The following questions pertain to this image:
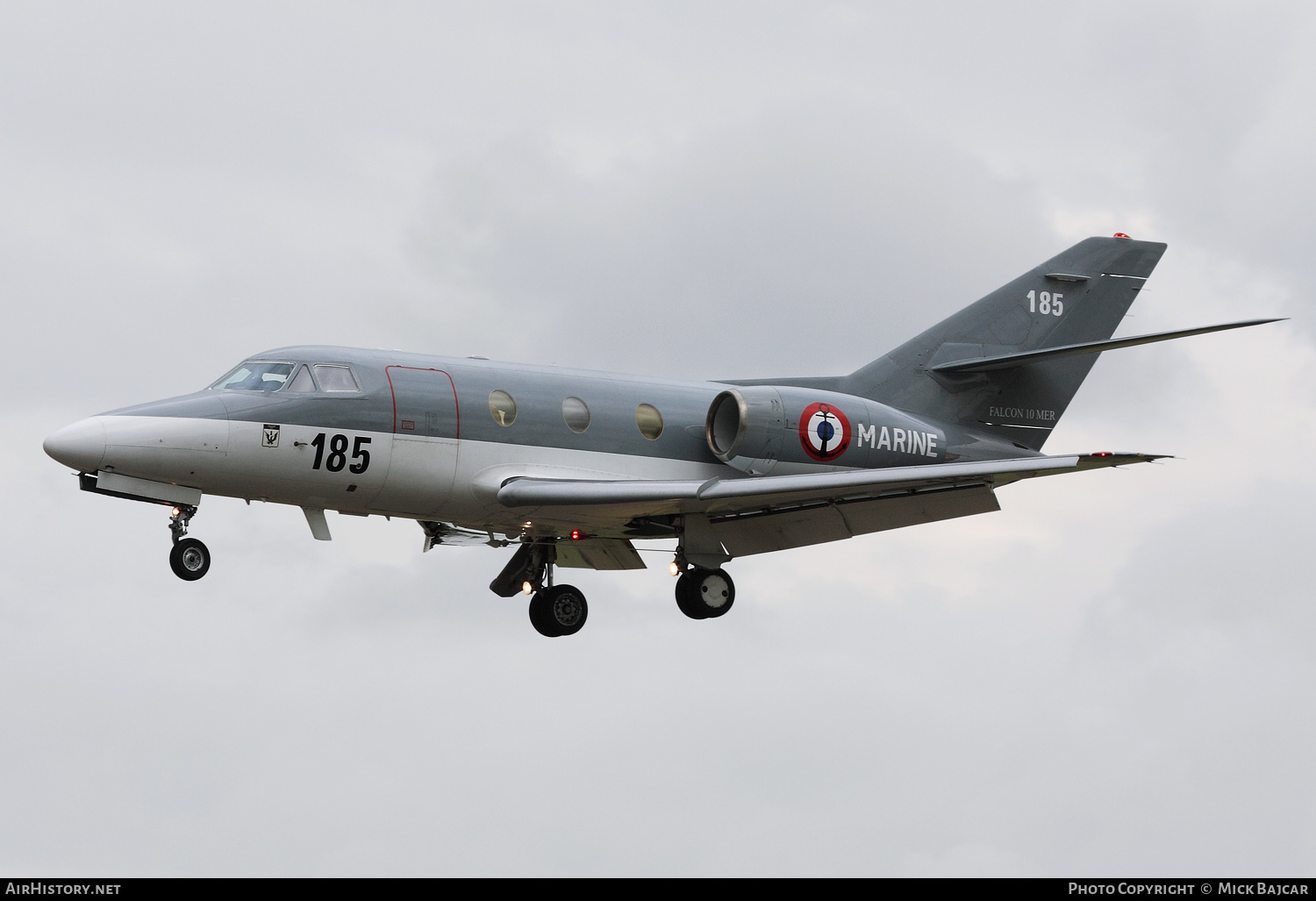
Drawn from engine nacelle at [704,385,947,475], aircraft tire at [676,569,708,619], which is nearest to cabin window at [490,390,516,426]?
engine nacelle at [704,385,947,475]

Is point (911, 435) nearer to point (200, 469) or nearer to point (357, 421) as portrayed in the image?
point (357, 421)

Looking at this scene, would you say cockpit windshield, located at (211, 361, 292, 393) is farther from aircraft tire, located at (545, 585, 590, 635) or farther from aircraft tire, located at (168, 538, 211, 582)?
aircraft tire, located at (545, 585, 590, 635)

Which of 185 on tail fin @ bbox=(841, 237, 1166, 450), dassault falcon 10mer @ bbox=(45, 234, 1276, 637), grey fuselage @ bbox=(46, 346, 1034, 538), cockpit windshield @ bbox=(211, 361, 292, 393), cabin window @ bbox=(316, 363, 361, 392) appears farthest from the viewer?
185 on tail fin @ bbox=(841, 237, 1166, 450)

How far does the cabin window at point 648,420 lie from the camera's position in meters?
24.5

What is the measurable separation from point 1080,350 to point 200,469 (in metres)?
12.6

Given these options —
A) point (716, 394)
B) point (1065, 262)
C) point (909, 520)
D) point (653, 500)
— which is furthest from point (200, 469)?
point (1065, 262)

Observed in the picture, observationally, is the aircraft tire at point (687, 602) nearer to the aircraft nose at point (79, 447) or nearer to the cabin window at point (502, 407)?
the cabin window at point (502, 407)

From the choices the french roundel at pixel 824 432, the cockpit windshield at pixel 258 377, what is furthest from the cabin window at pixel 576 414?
the cockpit windshield at pixel 258 377

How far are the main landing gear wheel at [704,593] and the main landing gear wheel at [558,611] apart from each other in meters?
1.77

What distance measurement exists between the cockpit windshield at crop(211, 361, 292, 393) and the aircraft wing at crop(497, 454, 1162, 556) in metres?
3.21

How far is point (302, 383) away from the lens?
22375 millimetres

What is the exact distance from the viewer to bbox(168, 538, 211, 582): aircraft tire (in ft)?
69.7

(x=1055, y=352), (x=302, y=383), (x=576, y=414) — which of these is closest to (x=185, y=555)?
(x=302, y=383)

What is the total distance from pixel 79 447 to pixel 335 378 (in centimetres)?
333
